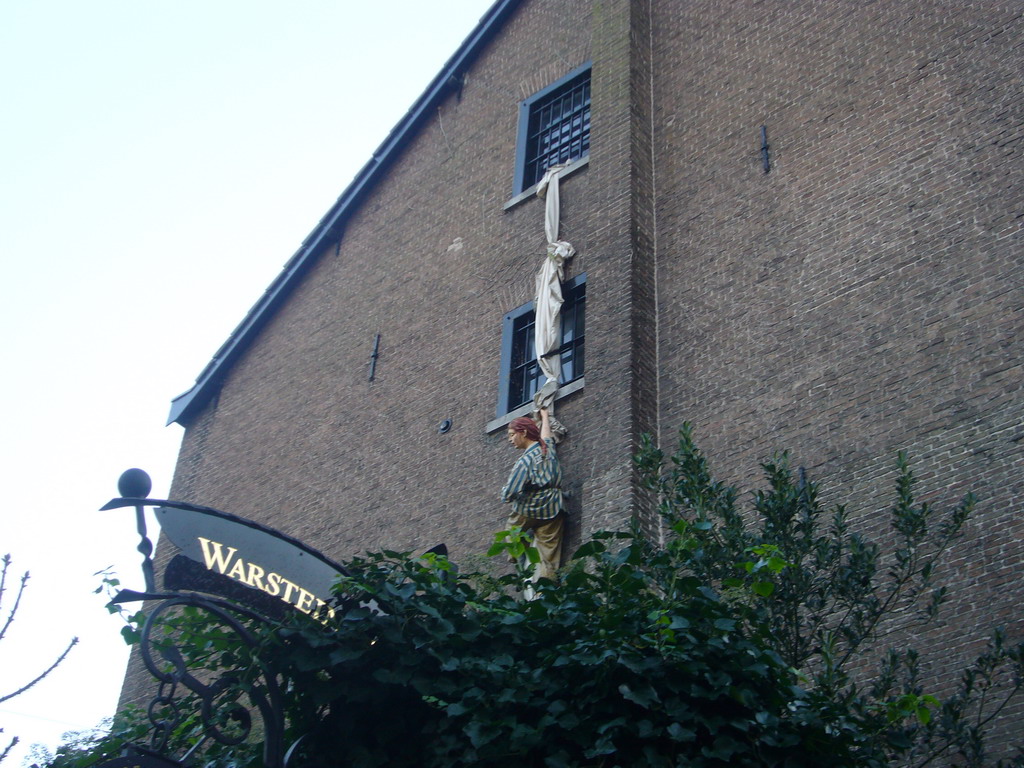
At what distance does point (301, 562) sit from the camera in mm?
8906

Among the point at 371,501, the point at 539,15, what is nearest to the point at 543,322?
the point at 371,501

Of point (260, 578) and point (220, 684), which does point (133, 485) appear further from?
point (220, 684)

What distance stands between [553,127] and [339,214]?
4.33m

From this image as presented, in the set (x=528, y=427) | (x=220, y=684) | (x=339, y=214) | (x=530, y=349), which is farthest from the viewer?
(x=339, y=214)

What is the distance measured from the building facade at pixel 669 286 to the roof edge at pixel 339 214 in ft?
0.14

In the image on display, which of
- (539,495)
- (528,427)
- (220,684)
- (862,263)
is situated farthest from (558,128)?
(220,684)

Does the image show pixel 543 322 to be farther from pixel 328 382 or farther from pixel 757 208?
pixel 328 382

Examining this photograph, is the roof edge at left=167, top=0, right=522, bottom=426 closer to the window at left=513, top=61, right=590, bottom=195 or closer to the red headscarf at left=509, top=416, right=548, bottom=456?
the window at left=513, top=61, right=590, bottom=195

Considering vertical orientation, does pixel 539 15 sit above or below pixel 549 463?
above

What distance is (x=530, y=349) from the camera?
1658cm

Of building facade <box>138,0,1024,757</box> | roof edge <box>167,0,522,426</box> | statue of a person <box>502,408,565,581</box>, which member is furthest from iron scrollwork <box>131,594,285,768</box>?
roof edge <box>167,0,522,426</box>

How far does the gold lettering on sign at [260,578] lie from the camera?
328 inches

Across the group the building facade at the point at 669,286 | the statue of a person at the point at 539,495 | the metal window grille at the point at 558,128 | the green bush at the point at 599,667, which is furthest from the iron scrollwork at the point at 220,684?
the metal window grille at the point at 558,128

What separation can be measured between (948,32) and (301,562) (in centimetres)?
966
